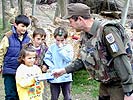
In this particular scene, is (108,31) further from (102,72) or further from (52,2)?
(52,2)

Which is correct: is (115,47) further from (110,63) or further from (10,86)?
(10,86)

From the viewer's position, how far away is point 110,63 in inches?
141

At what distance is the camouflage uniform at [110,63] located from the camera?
11.2 ft

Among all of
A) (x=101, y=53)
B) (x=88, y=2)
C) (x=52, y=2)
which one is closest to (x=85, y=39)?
(x=101, y=53)

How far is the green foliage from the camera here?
7378 mm

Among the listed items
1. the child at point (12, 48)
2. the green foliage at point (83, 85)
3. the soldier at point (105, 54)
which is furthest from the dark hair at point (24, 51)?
the green foliage at point (83, 85)

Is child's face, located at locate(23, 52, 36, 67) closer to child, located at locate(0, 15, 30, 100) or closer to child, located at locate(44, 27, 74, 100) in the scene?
child, located at locate(0, 15, 30, 100)

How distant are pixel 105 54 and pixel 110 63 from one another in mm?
97

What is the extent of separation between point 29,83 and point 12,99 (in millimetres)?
884

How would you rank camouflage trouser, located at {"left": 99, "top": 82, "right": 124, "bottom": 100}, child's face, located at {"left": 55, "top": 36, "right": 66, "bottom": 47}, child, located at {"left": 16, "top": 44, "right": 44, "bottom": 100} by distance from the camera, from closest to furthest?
camouflage trouser, located at {"left": 99, "top": 82, "right": 124, "bottom": 100}, child, located at {"left": 16, "top": 44, "right": 44, "bottom": 100}, child's face, located at {"left": 55, "top": 36, "right": 66, "bottom": 47}

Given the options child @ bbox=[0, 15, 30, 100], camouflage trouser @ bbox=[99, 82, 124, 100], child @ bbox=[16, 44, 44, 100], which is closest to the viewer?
camouflage trouser @ bbox=[99, 82, 124, 100]

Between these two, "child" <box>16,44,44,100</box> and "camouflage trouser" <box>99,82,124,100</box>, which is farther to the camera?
"child" <box>16,44,44,100</box>

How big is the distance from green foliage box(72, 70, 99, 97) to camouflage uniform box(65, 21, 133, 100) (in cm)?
331

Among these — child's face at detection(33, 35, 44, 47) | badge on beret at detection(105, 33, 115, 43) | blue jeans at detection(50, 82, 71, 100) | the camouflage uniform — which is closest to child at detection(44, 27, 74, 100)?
blue jeans at detection(50, 82, 71, 100)
